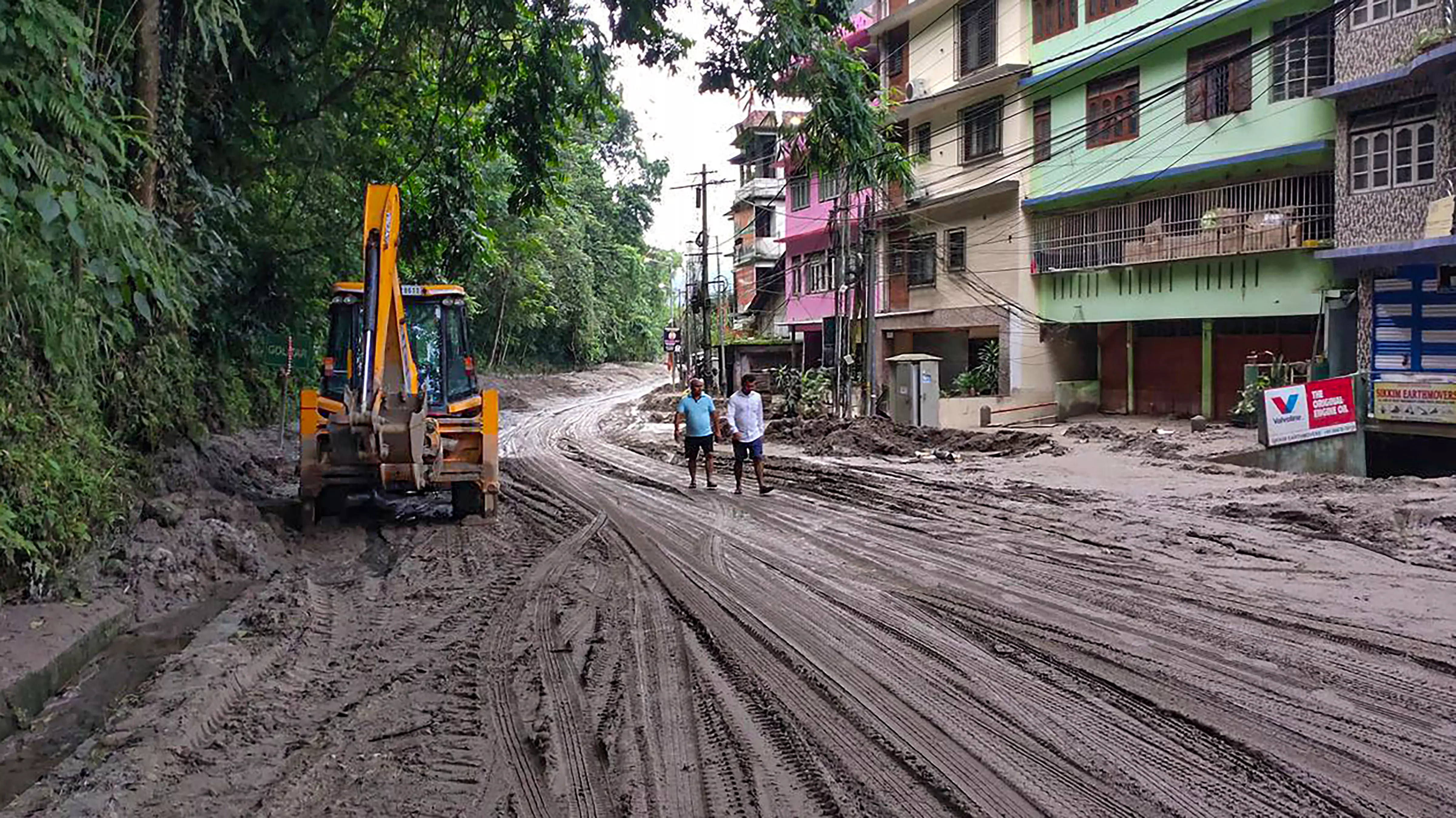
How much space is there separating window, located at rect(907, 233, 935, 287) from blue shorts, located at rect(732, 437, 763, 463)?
18.2 metres

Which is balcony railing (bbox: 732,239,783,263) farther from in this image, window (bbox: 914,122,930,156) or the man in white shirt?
the man in white shirt

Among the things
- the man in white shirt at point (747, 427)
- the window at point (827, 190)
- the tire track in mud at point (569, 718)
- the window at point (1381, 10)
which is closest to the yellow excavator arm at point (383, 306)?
the tire track in mud at point (569, 718)

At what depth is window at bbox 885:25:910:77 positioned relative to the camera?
3169 cm

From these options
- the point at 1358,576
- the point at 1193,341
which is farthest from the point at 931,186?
the point at 1358,576

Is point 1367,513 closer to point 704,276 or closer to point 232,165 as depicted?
point 232,165

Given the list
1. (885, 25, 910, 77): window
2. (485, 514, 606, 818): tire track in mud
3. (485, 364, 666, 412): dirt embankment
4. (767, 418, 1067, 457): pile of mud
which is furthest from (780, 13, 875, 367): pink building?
(485, 514, 606, 818): tire track in mud

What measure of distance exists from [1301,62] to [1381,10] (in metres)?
2.33

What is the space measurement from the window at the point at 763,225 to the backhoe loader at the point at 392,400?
39.1 m

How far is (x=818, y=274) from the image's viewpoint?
1531 inches

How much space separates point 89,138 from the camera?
672 cm

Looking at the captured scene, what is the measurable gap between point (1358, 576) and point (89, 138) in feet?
32.4

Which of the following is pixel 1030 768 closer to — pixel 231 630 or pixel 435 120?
pixel 231 630

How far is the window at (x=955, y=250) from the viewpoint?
29938 mm

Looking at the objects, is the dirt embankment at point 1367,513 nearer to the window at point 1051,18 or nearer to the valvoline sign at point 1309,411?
the valvoline sign at point 1309,411
